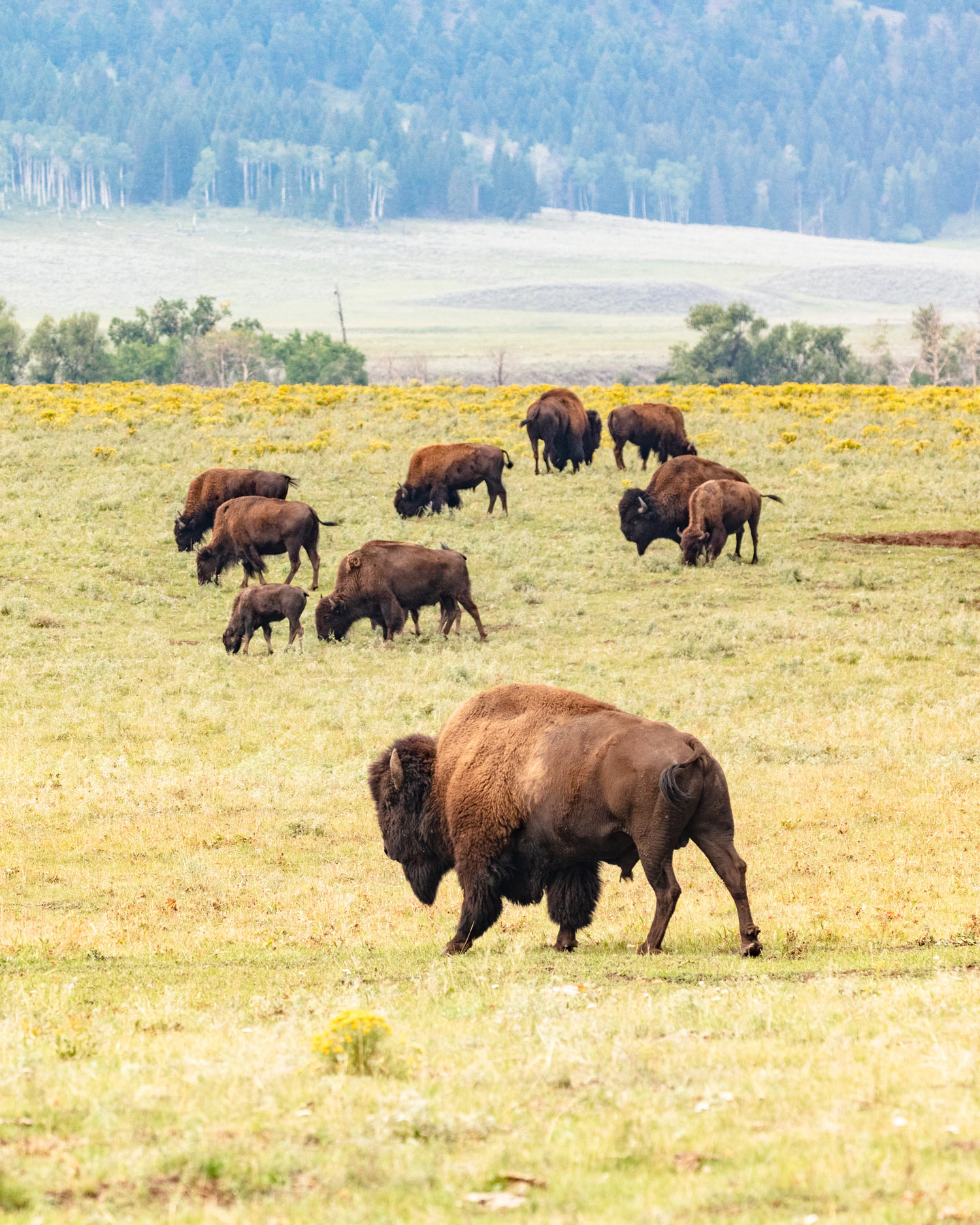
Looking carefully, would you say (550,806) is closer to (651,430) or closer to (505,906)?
(505,906)

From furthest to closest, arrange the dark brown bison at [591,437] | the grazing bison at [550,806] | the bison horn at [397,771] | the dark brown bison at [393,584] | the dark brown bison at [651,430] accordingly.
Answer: the dark brown bison at [591,437], the dark brown bison at [651,430], the dark brown bison at [393,584], the bison horn at [397,771], the grazing bison at [550,806]

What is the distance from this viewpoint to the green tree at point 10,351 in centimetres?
9362

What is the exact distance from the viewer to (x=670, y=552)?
1114 inches

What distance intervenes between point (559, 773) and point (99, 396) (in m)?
43.0

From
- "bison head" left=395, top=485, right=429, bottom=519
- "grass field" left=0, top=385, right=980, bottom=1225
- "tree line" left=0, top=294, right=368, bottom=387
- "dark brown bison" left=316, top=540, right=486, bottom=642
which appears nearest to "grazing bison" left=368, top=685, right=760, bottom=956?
"grass field" left=0, top=385, right=980, bottom=1225

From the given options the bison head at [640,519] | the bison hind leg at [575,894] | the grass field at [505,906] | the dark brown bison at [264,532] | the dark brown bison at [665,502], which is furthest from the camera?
the bison head at [640,519]

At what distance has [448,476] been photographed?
30344 mm

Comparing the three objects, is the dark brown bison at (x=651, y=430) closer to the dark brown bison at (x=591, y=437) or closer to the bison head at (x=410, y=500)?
the dark brown bison at (x=591, y=437)

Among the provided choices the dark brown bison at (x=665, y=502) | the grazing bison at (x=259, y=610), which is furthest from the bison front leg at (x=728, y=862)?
the dark brown bison at (x=665, y=502)

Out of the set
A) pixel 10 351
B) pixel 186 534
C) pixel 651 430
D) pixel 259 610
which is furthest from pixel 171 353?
pixel 259 610

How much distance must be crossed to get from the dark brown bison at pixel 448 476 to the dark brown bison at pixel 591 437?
4.98 m

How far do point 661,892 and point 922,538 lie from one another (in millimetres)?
20700

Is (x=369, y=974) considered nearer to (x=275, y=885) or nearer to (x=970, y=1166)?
(x=275, y=885)

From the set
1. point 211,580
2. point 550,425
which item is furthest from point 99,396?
point 211,580
